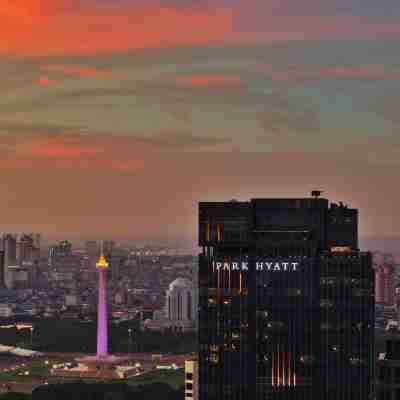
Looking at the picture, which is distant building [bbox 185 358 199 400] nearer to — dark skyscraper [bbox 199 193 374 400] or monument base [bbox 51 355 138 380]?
dark skyscraper [bbox 199 193 374 400]

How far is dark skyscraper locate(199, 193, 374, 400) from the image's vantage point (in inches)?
3735

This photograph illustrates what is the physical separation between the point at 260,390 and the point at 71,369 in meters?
98.3

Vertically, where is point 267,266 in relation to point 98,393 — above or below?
above

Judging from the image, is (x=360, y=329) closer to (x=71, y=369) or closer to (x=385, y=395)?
(x=385, y=395)

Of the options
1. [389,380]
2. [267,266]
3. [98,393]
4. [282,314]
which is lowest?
[98,393]

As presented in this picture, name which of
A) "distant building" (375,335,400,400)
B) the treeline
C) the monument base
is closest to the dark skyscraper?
"distant building" (375,335,400,400)

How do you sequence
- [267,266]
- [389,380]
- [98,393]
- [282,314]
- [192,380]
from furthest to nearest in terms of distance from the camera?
1. [98,393]
2. [192,380]
3. [282,314]
4. [267,266]
5. [389,380]

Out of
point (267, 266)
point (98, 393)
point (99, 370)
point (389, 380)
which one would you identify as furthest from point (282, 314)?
point (99, 370)

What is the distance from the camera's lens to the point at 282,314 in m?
96.1

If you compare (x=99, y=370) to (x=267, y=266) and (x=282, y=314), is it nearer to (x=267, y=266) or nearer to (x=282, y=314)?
(x=282, y=314)

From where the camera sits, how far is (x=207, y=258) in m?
96.2

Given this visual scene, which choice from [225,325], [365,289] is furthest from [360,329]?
[225,325]

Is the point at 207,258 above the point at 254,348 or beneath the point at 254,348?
above

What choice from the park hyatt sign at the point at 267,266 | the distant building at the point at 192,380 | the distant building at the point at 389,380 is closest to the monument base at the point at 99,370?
the distant building at the point at 192,380
